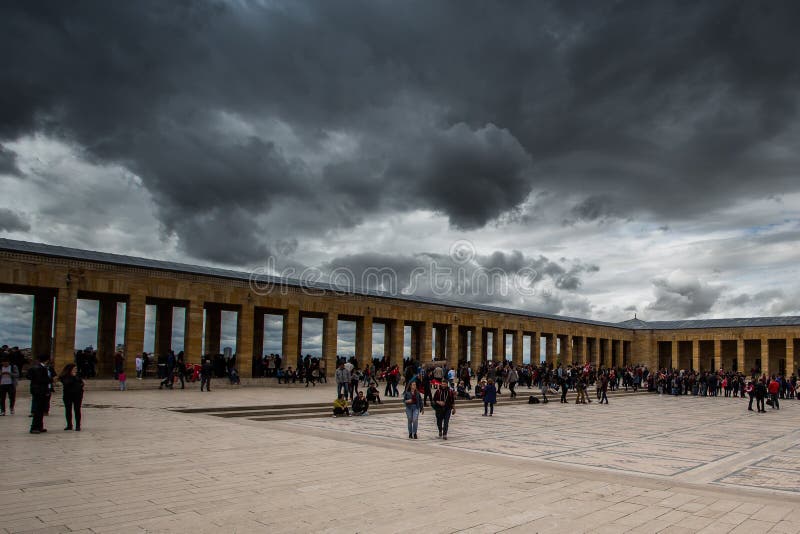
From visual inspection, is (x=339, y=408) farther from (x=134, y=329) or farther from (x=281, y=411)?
(x=134, y=329)


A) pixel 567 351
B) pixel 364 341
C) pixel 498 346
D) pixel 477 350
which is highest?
pixel 364 341

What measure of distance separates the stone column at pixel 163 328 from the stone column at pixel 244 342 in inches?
148

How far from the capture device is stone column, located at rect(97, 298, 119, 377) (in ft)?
92.4

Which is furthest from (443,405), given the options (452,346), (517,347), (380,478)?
(517,347)

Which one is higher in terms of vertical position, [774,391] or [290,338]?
[290,338]

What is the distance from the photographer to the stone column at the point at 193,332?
27266mm

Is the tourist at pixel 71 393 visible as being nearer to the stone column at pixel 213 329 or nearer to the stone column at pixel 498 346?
the stone column at pixel 213 329

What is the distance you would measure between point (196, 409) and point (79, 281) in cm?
1049

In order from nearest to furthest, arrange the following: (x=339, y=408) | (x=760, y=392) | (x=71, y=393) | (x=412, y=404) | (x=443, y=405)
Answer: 1. (x=71, y=393)
2. (x=412, y=404)
3. (x=443, y=405)
4. (x=339, y=408)
5. (x=760, y=392)

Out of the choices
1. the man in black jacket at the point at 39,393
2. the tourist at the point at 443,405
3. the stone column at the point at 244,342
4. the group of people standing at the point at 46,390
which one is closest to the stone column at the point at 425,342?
the stone column at the point at 244,342

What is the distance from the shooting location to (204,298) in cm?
2775

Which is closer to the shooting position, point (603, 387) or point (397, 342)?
point (603, 387)

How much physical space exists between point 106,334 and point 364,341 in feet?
Answer: 43.7

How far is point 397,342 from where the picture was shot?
3625 centimetres
